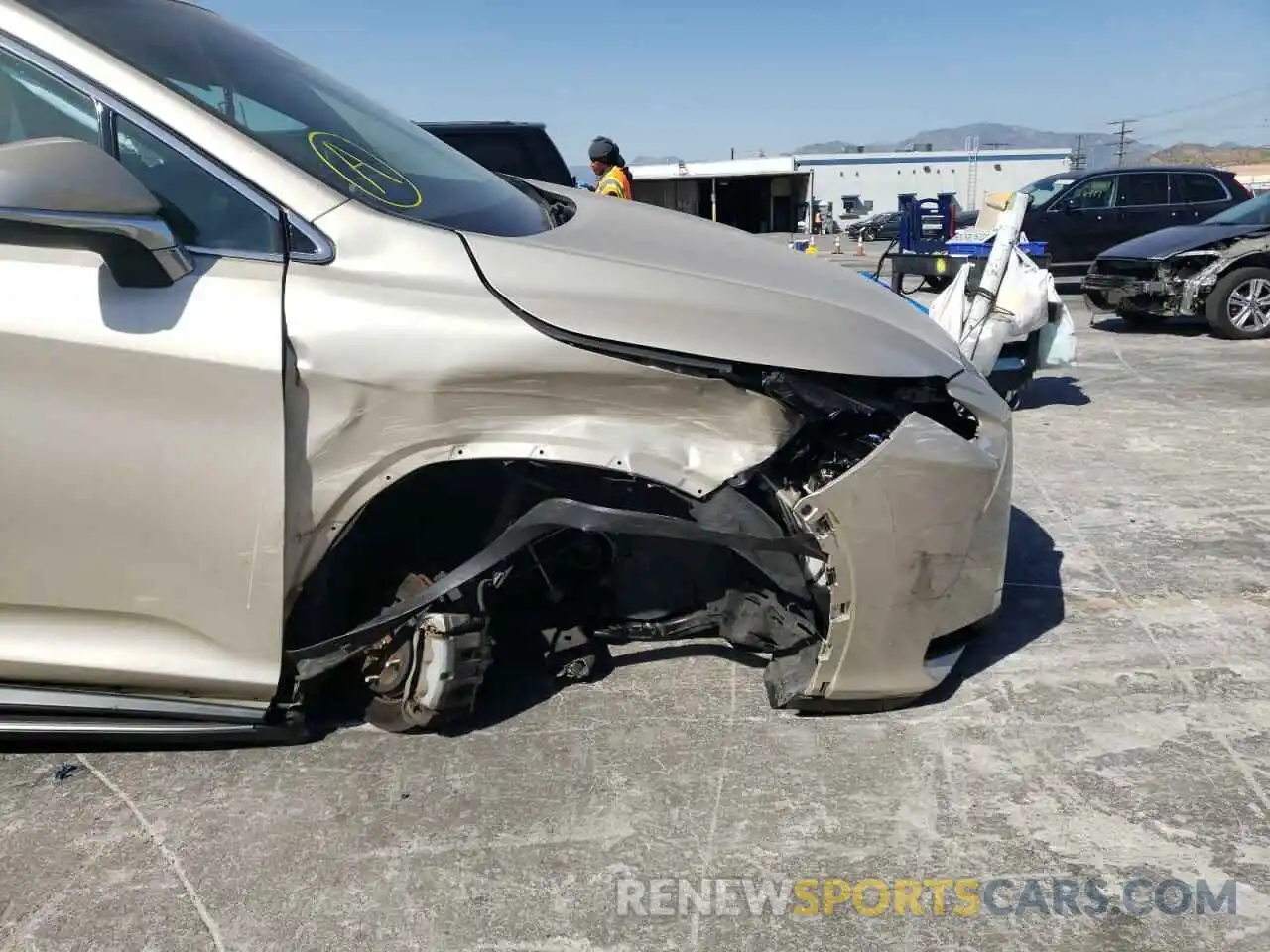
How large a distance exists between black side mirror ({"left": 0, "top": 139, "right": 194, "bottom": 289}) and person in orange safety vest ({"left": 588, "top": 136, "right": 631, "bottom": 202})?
550 centimetres

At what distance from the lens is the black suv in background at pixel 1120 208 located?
13484 mm

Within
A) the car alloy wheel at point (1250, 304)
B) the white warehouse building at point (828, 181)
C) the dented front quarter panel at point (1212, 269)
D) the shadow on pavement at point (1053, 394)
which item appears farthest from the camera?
the white warehouse building at point (828, 181)

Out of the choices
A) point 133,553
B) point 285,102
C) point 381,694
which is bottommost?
point 381,694

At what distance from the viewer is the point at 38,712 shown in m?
2.34

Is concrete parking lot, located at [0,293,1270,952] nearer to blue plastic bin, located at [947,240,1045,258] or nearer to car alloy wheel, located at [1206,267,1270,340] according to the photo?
blue plastic bin, located at [947,240,1045,258]

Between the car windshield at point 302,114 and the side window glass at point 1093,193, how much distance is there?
12.7 m

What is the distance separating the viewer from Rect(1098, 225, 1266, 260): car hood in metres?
8.98

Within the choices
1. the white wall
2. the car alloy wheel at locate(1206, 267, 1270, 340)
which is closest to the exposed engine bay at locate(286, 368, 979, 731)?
the car alloy wheel at locate(1206, 267, 1270, 340)

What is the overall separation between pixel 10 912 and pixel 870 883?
1.81 metres

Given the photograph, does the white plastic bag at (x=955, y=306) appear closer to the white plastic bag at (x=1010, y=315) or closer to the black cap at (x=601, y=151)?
the white plastic bag at (x=1010, y=315)

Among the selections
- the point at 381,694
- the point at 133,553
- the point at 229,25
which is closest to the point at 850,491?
the point at 381,694

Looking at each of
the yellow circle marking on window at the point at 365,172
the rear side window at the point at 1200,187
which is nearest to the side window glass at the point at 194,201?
the yellow circle marking on window at the point at 365,172

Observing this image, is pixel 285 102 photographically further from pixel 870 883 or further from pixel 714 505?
pixel 870 883

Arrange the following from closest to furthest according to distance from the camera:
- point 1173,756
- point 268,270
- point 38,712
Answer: point 268,270, point 38,712, point 1173,756
